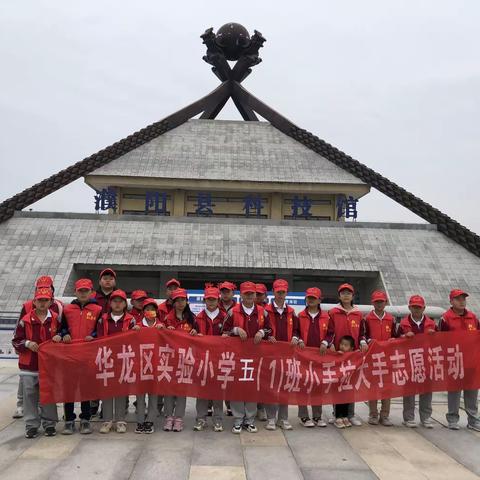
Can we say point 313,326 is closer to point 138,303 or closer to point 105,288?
point 138,303

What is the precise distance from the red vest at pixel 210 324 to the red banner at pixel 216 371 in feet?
0.41

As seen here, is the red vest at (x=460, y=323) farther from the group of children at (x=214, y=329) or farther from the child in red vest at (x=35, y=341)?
the child in red vest at (x=35, y=341)

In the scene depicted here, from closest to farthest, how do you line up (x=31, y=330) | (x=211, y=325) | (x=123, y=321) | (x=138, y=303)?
(x=31, y=330) → (x=123, y=321) → (x=211, y=325) → (x=138, y=303)

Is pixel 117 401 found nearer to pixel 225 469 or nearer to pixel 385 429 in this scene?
pixel 225 469

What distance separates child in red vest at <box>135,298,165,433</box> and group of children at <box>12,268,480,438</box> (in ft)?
0.04

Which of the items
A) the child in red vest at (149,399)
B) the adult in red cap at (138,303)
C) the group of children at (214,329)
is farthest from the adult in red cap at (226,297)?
the adult in red cap at (138,303)

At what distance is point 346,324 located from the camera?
243 inches

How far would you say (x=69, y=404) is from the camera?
550 centimetres

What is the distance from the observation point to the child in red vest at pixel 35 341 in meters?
5.44

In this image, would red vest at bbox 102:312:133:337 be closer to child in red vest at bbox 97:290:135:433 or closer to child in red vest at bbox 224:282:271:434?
child in red vest at bbox 97:290:135:433

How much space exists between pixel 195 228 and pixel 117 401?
13261mm

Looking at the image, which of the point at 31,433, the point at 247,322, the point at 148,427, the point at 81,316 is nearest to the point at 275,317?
the point at 247,322

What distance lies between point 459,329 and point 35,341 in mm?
5813

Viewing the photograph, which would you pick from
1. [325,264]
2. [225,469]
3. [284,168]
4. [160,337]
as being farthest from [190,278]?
[225,469]
